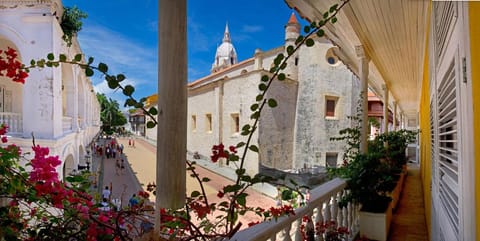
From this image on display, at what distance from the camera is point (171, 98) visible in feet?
3.15

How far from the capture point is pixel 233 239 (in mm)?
1306

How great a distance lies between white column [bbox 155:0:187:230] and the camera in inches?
37.6

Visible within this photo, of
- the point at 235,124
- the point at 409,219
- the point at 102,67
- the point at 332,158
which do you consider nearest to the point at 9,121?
the point at 102,67

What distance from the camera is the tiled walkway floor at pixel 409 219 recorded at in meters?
3.35

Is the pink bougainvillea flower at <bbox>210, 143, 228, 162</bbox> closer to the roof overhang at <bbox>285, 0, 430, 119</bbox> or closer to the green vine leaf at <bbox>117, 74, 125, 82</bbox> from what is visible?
the green vine leaf at <bbox>117, 74, 125, 82</bbox>


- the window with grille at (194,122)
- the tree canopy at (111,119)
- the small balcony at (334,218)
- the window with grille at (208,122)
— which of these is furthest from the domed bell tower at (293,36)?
the small balcony at (334,218)

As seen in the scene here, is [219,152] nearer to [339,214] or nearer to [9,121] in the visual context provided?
[339,214]

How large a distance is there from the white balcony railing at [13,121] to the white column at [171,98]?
21.9 feet

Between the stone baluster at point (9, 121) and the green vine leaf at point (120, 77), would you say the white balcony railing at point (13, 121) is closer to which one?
the stone baluster at point (9, 121)

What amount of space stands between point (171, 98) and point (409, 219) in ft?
14.8

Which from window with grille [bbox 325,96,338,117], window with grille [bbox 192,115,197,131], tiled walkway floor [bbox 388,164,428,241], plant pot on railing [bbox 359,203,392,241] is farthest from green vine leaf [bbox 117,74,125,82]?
window with grille [bbox 192,115,197,131]

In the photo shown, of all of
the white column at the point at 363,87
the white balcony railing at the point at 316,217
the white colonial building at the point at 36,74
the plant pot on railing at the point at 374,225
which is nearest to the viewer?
the white balcony railing at the point at 316,217

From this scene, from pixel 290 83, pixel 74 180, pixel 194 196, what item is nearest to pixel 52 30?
pixel 74 180

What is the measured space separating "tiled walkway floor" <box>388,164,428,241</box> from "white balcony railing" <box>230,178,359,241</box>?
731 mm
